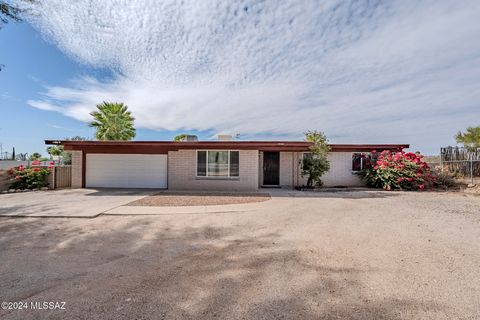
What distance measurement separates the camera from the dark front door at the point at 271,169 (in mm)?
14375

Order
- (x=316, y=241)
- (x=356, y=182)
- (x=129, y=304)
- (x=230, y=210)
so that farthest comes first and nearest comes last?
(x=356, y=182) → (x=230, y=210) → (x=316, y=241) → (x=129, y=304)

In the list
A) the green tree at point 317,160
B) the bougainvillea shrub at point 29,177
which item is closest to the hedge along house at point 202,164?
the green tree at point 317,160

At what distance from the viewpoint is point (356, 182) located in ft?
47.0

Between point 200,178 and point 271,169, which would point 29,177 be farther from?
point 271,169

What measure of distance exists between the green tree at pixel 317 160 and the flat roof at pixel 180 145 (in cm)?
50

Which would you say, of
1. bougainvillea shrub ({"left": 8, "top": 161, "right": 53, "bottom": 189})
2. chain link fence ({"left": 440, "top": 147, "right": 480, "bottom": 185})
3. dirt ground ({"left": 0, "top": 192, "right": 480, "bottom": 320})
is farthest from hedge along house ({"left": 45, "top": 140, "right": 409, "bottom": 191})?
dirt ground ({"left": 0, "top": 192, "right": 480, "bottom": 320})

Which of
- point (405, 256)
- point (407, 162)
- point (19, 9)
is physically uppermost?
point (19, 9)

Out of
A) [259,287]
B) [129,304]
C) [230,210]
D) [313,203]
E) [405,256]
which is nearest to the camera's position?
[129,304]

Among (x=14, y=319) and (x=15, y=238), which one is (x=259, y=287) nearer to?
(x=14, y=319)

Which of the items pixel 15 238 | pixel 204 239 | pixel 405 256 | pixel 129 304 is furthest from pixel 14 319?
pixel 405 256

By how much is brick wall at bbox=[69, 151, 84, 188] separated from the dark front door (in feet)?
36.0

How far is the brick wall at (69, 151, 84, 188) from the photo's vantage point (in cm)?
1326

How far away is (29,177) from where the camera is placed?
12.2 m

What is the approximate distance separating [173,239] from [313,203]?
5769 millimetres
